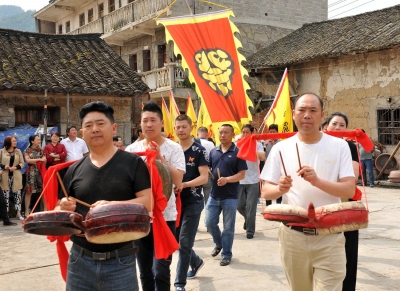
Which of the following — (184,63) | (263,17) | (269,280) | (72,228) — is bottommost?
(269,280)

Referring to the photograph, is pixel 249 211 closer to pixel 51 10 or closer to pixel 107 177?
pixel 107 177

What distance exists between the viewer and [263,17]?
25438 millimetres

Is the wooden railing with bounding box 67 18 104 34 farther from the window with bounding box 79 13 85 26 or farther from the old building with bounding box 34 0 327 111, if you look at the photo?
the window with bounding box 79 13 85 26

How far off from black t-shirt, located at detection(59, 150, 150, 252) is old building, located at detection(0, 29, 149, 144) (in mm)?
9204

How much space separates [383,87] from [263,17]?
8.56 m

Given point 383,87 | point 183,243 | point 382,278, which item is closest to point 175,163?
point 183,243

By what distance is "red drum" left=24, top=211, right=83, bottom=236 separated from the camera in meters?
2.90

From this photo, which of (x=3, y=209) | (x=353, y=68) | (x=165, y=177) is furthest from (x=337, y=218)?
(x=353, y=68)

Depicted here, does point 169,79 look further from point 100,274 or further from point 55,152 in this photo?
point 100,274

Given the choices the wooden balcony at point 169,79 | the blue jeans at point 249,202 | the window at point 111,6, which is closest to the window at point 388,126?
the wooden balcony at point 169,79

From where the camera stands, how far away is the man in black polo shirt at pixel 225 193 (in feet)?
21.7

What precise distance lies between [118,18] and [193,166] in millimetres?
21156

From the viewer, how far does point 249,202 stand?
8.20 meters

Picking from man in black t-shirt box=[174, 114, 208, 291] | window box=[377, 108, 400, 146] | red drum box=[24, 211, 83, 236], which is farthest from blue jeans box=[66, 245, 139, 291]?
window box=[377, 108, 400, 146]
